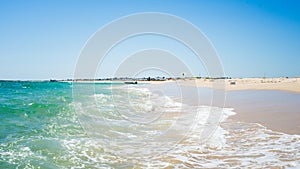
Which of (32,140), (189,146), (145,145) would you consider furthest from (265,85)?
(32,140)

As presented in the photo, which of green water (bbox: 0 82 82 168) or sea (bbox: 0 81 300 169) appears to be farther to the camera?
green water (bbox: 0 82 82 168)

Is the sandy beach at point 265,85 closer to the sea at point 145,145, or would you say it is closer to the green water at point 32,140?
the sea at point 145,145

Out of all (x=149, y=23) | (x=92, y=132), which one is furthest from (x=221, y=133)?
(x=149, y=23)

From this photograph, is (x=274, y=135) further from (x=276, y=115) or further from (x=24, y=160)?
(x=24, y=160)

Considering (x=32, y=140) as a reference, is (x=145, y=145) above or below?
below

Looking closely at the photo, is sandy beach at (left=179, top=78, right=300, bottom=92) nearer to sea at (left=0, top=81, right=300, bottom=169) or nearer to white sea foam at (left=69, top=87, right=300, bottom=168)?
white sea foam at (left=69, top=87, right=300, bottom=168)

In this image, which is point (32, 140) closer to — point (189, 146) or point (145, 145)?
point (145, 145)

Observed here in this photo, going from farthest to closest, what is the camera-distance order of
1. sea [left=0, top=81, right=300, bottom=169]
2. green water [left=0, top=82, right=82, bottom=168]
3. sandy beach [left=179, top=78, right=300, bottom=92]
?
sandy beach [left=179, top=78, right=300, bottom=92] → green water [left=0, top=82, right=82, bottom=168] → sea [left=0, top=81, right=300, bottom=169]

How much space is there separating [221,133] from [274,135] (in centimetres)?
159

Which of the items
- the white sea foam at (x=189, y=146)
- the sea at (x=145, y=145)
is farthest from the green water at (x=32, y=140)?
the white sea foam at (x=189, y=146)

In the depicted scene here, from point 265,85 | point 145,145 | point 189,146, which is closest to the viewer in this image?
point 189,146

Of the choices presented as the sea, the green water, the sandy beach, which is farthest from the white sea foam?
the sandy beach

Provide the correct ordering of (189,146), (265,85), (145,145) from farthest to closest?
1. (265,85)
2. (145,145)
3. (189,146)

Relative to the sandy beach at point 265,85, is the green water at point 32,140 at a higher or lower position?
lower
